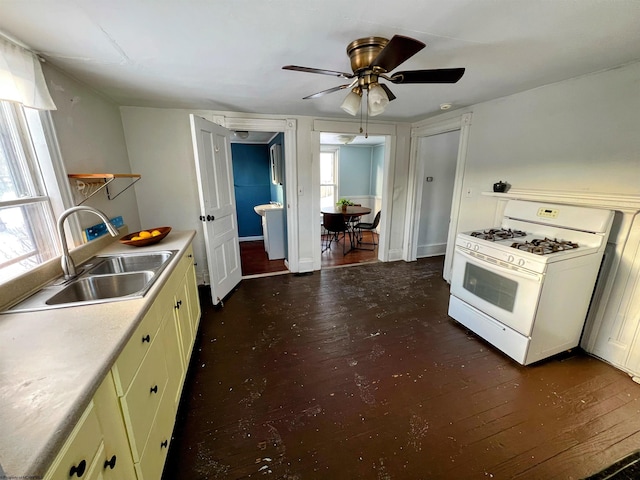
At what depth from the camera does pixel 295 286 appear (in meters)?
3.27

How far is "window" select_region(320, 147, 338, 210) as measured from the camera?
6.06 m

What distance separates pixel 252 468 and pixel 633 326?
2643 mm

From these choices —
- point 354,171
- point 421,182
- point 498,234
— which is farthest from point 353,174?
point 498,234

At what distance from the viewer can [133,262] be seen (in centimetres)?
181

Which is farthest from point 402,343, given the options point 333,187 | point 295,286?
point 333,187

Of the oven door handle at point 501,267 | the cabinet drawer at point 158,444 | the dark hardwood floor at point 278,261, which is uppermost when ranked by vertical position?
the oven door handle at point 501,267

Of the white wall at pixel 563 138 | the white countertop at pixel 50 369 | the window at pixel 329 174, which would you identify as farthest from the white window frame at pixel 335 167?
the white countertop at pixel 50 369

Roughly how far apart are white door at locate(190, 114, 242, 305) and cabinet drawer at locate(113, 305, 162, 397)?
4.67ft

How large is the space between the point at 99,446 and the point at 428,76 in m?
2.06

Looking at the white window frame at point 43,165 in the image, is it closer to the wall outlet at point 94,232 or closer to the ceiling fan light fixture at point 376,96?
the wall outlet at point 94,232

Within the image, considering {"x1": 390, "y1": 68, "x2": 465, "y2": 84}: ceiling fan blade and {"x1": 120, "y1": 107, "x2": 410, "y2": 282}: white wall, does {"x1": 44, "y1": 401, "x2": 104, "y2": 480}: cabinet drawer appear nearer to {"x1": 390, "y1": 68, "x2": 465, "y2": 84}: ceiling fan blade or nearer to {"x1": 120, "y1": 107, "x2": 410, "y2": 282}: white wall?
{"x1": 390, "y1": 68, "x2": 465, "y2": 84}: ceiling fan blade

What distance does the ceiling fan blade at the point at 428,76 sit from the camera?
134 cm

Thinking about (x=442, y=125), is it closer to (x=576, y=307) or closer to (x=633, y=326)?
(x=576, y=307)

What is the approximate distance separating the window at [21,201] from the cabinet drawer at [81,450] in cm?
102
